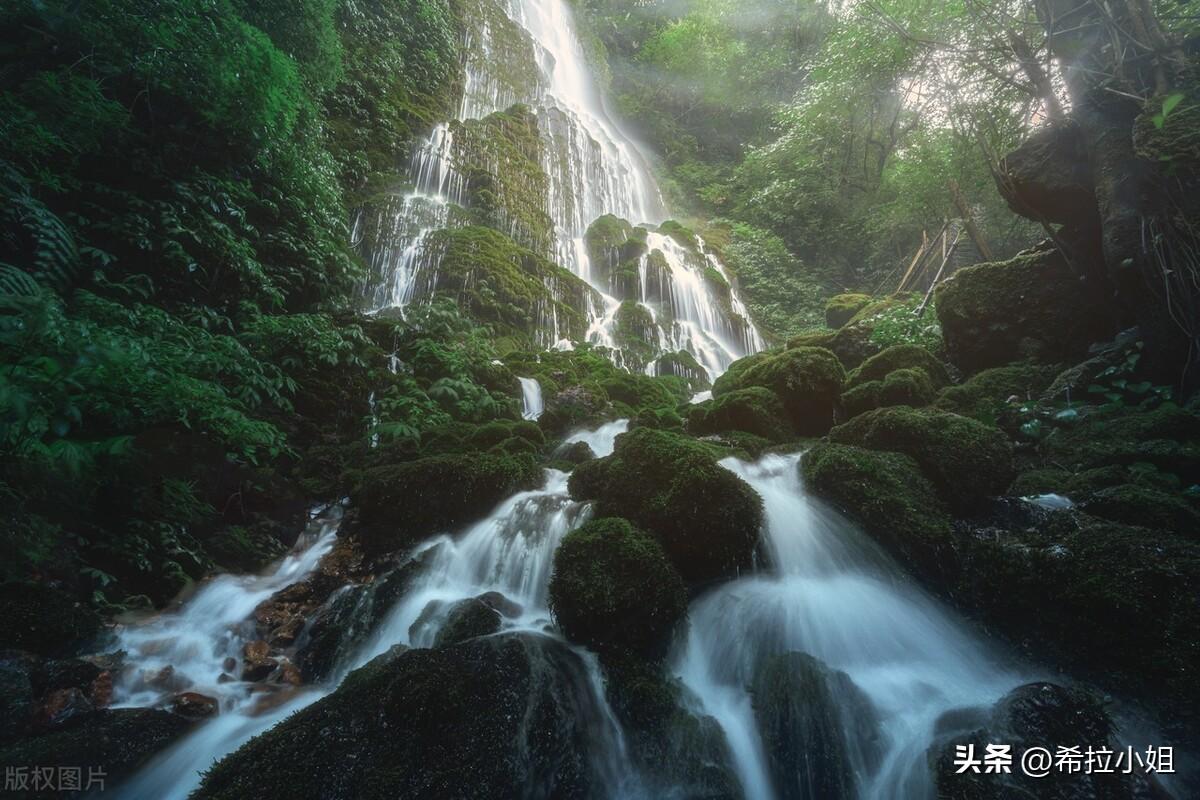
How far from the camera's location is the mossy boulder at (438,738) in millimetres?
2336

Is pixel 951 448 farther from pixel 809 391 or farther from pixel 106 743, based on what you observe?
pixel 106 743

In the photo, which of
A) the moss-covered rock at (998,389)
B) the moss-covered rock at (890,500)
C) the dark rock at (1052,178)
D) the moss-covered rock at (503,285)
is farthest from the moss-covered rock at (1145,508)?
the moss-covered rock at (503,285)

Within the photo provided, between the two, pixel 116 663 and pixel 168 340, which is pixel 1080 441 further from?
pixel 168 340

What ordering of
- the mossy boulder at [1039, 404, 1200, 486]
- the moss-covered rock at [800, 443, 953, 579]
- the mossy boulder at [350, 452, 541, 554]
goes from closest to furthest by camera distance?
the moss-covered rock at [800, 443, 953, 579]
the mossy boulder at [1039, 404, 1200, 486]
the mossy boulder at [350, 452, 541, 554]

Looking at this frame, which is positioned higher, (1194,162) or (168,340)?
(1194,162)

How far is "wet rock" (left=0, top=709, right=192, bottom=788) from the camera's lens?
2.52 meters

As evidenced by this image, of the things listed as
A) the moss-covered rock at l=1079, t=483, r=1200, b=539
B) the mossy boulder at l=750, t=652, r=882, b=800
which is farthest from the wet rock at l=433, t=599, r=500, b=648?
the moss-covered rock at l=1079, t=483, r=1200, b=539

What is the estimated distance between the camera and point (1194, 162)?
492 cm

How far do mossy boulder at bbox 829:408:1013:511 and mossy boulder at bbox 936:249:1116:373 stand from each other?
343 centimetres

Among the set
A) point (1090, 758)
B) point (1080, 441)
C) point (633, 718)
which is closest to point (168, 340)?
point (633, 718)

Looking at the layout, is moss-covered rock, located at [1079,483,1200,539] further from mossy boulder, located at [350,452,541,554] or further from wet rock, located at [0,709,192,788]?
wet rock, located at [0,709,192,788]

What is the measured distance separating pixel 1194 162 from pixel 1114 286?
1.59m

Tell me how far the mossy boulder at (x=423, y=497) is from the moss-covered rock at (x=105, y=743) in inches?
82.8

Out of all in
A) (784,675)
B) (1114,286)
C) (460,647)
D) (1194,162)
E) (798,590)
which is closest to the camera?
(460,647)
